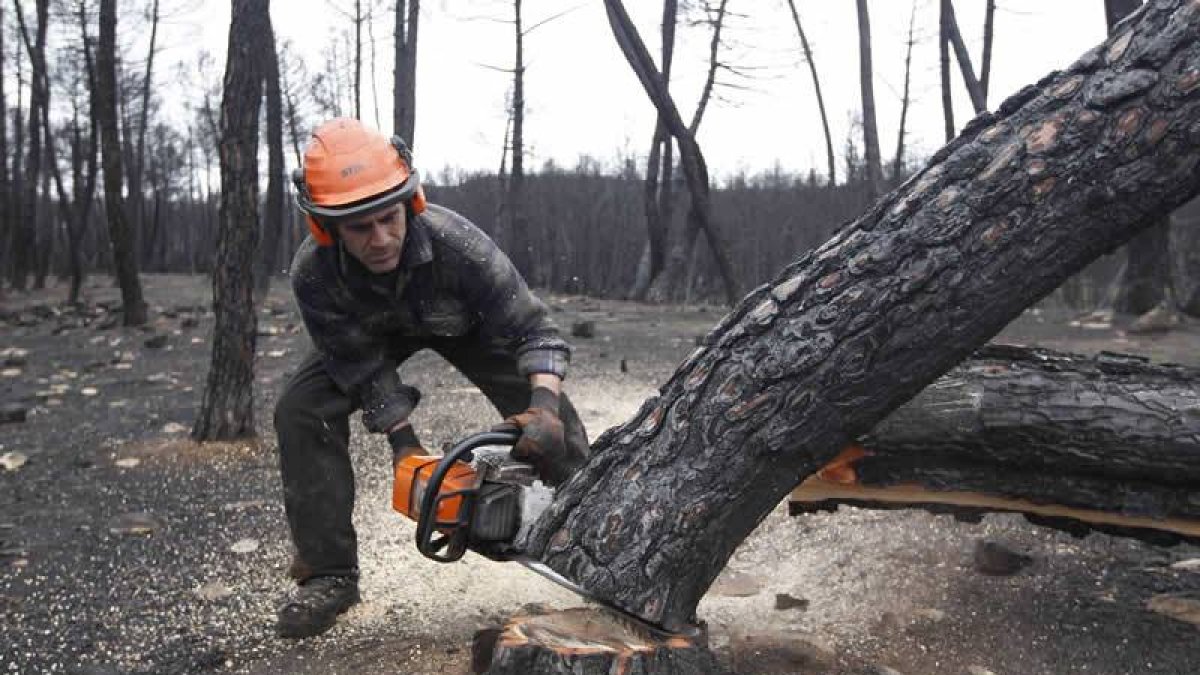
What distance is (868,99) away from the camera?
10695mm

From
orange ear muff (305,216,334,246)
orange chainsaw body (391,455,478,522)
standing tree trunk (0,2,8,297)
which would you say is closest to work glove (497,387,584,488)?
orange chainsaw body (391,455,478,522)

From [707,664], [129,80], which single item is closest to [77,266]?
[129,80]

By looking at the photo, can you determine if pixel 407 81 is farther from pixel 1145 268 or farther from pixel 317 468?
pixel 317 468

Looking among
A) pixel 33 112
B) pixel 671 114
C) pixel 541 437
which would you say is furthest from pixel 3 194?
pixel 541 437

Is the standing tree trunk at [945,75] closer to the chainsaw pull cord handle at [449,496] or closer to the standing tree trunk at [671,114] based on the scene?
the standing tree trunk at [671,114]

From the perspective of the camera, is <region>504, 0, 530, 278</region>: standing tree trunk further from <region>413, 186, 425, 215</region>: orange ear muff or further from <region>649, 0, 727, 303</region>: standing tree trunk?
<region>413, 186, 425, 215</region>: orange ear muff

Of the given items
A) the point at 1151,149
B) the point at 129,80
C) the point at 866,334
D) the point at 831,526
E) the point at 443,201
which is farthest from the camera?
the point at 443,201

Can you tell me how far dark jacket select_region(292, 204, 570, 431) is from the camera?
2520 mm

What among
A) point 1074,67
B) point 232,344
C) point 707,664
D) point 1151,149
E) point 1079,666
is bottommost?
point 1079,666

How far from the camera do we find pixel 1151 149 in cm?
161

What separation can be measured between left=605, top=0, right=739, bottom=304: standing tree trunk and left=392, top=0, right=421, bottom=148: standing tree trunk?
135 inches

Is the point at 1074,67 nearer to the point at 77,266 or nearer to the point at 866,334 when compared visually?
the point at 866,334

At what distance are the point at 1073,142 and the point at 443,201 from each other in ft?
98.7

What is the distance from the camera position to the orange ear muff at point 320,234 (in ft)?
7.68
